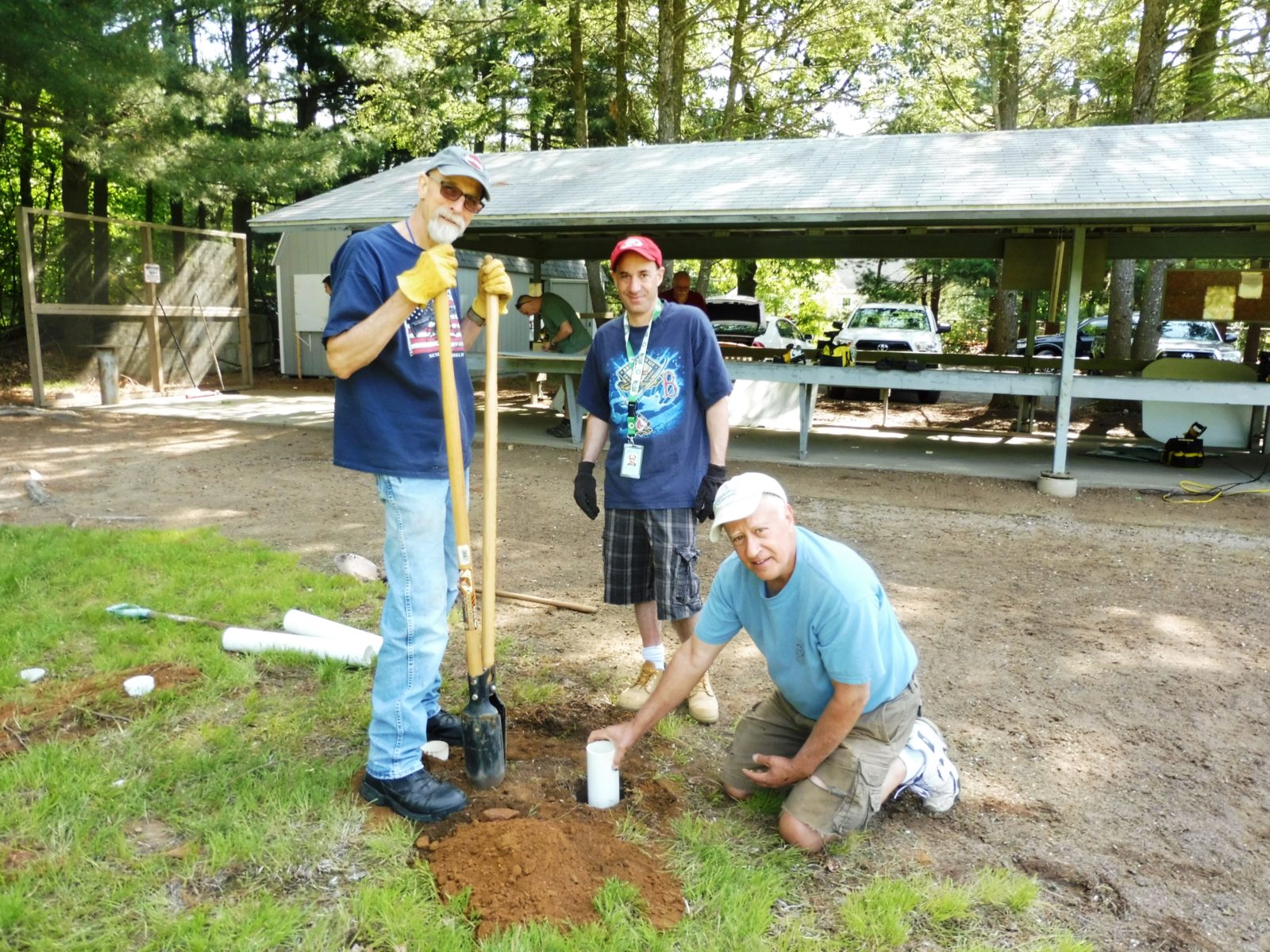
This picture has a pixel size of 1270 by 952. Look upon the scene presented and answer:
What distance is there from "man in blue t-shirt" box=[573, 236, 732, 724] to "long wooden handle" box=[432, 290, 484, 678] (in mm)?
764

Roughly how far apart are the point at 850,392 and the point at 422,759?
44.0ft

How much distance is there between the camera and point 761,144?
10.9 metres

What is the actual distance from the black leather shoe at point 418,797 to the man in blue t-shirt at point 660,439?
97cm

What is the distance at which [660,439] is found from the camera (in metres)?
3.26

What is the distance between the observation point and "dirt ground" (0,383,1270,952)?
8.57 ft

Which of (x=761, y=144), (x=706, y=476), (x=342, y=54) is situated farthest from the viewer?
(x=342, y=54)

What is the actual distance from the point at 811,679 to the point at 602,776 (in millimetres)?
695

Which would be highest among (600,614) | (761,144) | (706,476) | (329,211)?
(761,144)

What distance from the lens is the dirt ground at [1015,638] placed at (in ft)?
8.57

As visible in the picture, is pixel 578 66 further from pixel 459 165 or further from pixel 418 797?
pixel 418 797

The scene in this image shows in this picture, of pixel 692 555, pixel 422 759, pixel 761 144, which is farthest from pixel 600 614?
pixel 761 144

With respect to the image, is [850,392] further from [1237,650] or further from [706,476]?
[706,476]

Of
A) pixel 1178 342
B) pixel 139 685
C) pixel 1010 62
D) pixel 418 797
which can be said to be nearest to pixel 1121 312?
pixel 1178 342

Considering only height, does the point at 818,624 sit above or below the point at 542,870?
above
